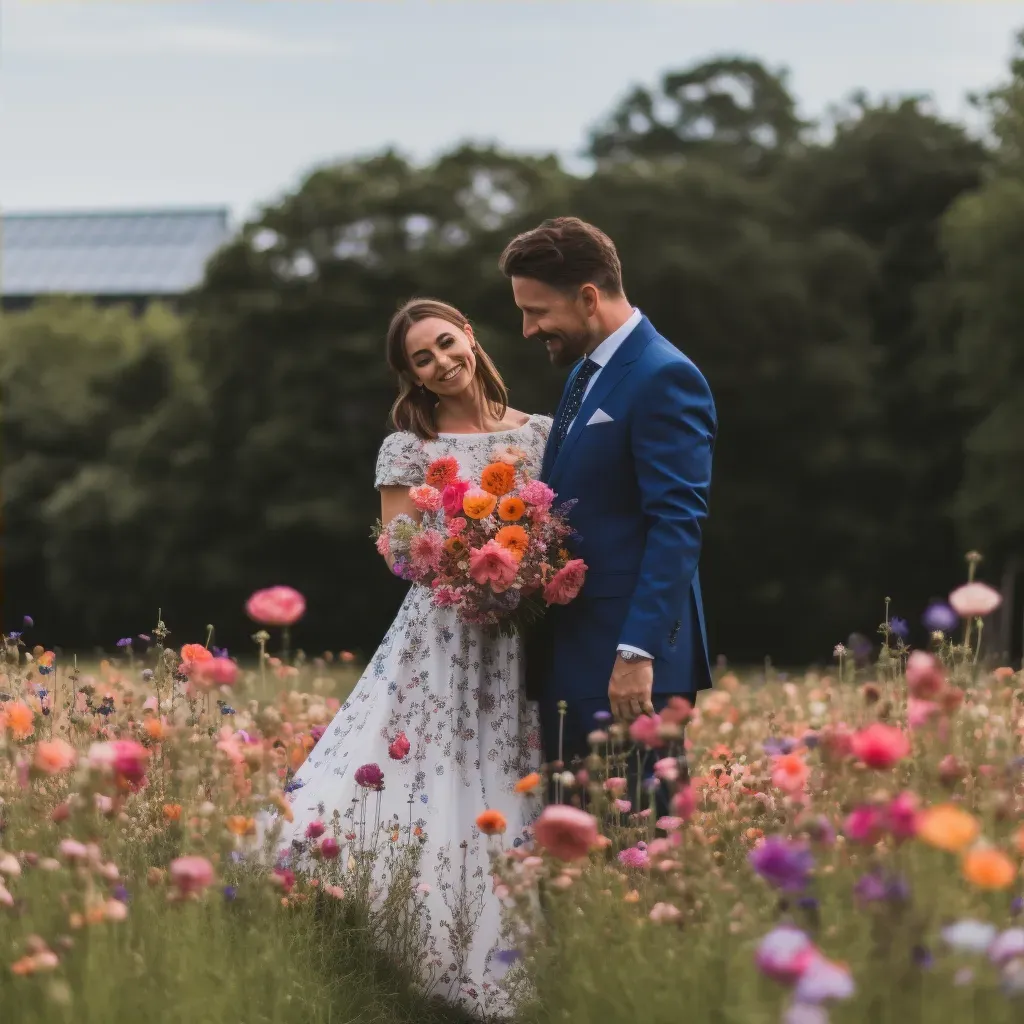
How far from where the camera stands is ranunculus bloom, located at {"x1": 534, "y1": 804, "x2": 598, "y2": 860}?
3.22m

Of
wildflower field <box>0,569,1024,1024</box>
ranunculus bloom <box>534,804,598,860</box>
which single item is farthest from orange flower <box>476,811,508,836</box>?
ranunculus bloom <box>534,804,598,860</box>

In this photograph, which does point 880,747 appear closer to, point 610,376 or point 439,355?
point 610,376

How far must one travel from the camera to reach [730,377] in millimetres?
27797

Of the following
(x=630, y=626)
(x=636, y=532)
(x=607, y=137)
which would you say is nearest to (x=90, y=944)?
(x=630, y=626)

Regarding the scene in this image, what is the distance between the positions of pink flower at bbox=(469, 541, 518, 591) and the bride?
601 mm

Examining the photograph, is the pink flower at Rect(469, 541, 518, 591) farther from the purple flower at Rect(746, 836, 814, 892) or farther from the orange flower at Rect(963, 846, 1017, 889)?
the orange flower at Rect(963, 846, 1017, 889)

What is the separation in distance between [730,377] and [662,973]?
981 inches

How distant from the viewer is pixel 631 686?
446 cm

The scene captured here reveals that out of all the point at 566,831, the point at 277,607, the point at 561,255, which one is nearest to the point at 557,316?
the point at 561,255

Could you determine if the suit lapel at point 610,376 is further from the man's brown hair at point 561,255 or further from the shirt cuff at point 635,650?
the shirt cuff at point 635,650

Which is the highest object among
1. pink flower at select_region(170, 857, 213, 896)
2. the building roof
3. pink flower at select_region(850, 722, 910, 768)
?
the building roof

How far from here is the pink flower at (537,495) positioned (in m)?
4.62

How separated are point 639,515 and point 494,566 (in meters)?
0.50

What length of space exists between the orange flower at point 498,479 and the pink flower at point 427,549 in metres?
0.22
